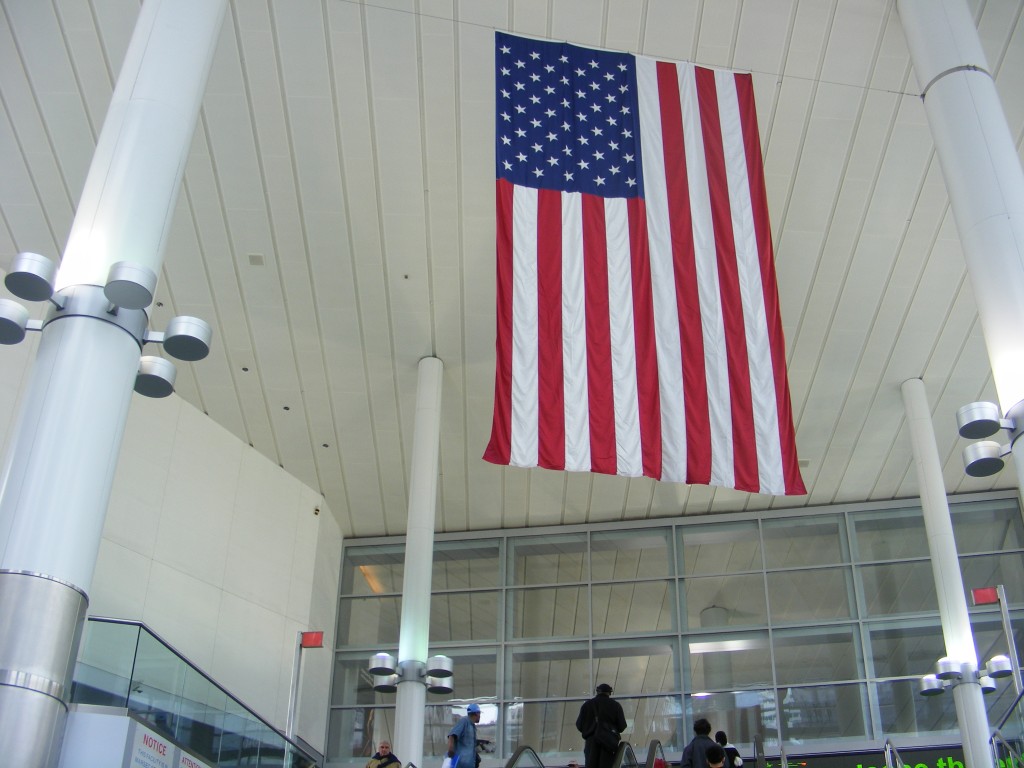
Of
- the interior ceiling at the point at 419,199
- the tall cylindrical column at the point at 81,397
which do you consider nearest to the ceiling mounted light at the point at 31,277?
the tall cylindrical column at the point at 81,397

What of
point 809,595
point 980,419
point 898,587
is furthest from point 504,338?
point 898,587

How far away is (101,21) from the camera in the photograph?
1396cm

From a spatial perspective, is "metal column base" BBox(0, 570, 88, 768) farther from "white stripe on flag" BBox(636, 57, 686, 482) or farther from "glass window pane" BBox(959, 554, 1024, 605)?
"glass window pane" BBox(959, 554, 1024, 605)

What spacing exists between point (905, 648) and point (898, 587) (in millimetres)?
1207

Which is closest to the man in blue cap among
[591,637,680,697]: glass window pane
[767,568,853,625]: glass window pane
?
[591,637,680,697]: glass window pane

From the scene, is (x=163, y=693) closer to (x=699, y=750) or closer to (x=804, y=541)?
(x=699, y=750)

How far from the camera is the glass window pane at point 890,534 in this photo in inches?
806

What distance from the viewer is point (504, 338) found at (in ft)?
35.2

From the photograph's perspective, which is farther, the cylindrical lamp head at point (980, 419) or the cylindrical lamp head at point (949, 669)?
the cylindrical lamp head at point (949, 669)

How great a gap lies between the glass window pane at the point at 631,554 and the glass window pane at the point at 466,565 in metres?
2.06

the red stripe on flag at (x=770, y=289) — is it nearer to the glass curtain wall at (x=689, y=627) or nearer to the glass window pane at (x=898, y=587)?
the glass curtain wall at (x=689, y=627)

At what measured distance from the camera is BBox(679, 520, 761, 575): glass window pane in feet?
68.4

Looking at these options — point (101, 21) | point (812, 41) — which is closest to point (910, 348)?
point (812, 41)

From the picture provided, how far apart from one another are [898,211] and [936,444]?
5263 millimetres
